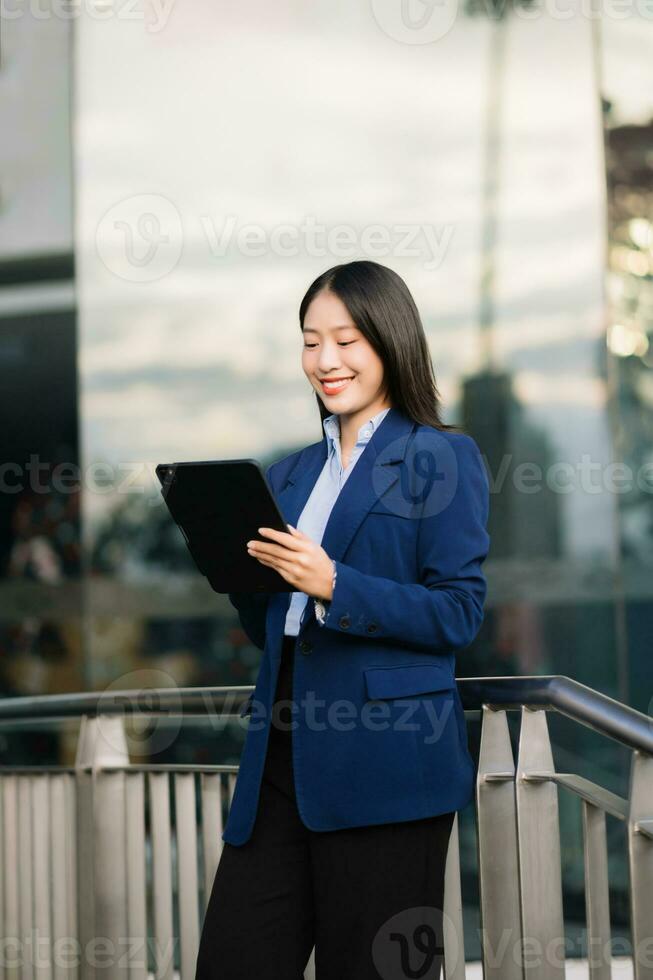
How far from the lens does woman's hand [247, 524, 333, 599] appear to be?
5.84ft

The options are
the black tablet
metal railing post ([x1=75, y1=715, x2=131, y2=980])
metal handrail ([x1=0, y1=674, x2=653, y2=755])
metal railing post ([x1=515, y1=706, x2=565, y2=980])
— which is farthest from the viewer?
metal railing post ([x1=75, y1=715, x2=131, y2=980])

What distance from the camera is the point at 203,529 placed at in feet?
6.18

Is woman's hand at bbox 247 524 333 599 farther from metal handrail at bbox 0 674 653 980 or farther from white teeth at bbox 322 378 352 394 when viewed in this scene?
metal handrail at bbox 0 674 653 980

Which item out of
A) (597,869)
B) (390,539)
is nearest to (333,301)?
(390,539)

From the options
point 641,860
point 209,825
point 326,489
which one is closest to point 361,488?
point 326,489

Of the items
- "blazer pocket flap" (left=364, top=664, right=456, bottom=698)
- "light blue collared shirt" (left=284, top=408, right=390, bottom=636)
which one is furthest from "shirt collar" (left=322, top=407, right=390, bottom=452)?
"blazer pocket flap" (left=364, top=664, right=456, bottom=698)

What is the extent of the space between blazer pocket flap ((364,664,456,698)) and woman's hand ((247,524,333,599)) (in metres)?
0.14

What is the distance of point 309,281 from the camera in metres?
5.14

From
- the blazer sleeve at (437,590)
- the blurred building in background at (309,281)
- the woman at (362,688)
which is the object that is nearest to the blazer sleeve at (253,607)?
the woman at (362,688)

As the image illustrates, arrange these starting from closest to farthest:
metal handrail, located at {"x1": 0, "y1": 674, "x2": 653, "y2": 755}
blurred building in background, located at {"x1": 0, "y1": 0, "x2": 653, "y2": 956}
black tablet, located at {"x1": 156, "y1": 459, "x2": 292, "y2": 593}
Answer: black tablet, located at {"x1": 156, "y1": 459, "x2": 292, "y2": 593}, metal handrail, located at {"x1": 0, "y1": 674, "x2": 653, "y2": 755}, blurred building in background, located at {"x1": 0, "y1": 0, "x2": 653, "y2": 956}

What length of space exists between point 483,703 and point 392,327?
28.6 inches

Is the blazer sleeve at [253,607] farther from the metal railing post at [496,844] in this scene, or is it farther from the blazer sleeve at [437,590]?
the metal railing post at [496,844]

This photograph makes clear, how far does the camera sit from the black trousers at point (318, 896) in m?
1.84

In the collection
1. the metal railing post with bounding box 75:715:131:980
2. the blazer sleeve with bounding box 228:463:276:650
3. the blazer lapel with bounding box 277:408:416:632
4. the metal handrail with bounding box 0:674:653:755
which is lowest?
the metal railing post with bounding box 75:715:131:980
